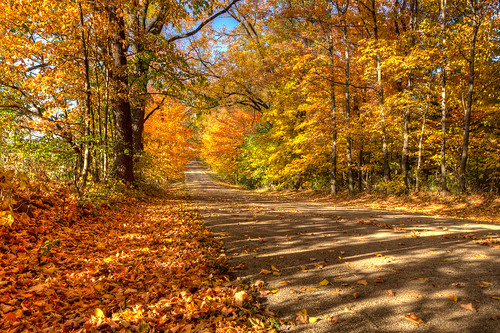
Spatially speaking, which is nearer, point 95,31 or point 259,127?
point 95,31

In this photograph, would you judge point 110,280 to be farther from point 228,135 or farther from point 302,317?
point 228,135

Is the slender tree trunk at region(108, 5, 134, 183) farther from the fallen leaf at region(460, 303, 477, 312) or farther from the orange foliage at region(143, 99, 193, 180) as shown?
the fallen leaf at region(460, 303, 477, 312)

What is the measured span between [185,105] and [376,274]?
1116 centimetres

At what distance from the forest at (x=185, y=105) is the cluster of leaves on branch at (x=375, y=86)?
110 mm

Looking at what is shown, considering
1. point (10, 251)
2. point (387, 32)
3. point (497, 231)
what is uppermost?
point (387, 32)

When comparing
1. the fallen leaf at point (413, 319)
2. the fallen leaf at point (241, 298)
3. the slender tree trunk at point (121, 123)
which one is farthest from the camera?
the slender tree trunk at point (121, 123)

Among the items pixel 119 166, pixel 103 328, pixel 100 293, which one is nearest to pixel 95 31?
pixel 119 166

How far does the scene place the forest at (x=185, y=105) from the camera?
4461 millimetres

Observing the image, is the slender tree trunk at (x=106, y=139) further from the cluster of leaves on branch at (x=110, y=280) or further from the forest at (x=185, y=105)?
the cluster of leaves on branch at (x=110, y=280)

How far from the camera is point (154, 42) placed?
9.28 m

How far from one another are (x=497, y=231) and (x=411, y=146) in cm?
1011

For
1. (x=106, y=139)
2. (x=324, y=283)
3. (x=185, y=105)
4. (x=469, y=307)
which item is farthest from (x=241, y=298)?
(x=185, y=105)

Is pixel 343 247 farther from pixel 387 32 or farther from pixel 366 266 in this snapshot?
pixel 387 32

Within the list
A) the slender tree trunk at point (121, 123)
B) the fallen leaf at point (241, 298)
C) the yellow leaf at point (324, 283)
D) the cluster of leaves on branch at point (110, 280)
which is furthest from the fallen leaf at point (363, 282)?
the slender tree trunk at point (121, 123)
